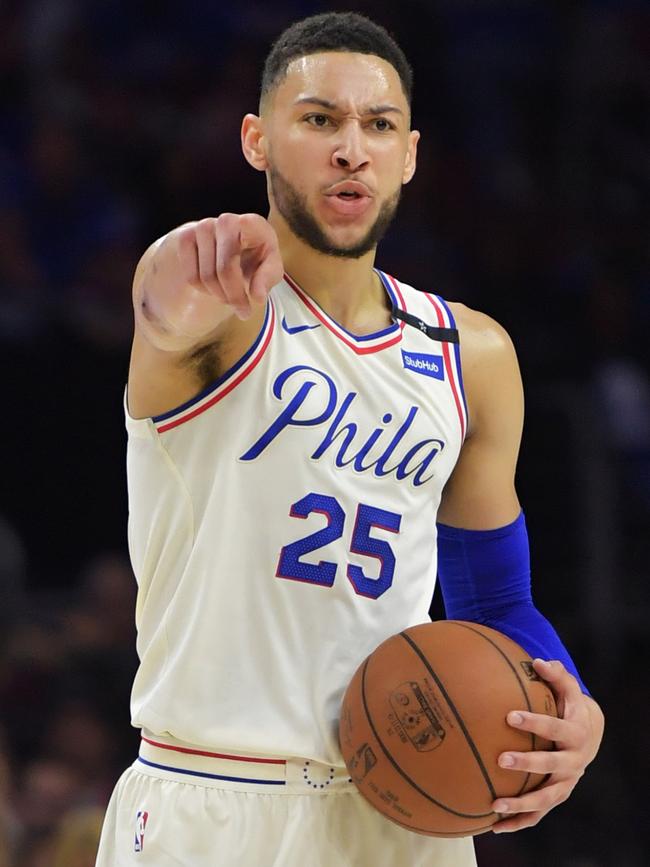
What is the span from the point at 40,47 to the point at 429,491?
4967 millimetres

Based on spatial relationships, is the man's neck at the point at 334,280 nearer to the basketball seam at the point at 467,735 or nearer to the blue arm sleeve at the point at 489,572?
the blue arm sleeve at the point at 489,572

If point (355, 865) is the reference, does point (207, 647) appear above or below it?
above

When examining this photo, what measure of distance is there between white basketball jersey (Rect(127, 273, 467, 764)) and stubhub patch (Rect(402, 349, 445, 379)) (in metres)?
0.18

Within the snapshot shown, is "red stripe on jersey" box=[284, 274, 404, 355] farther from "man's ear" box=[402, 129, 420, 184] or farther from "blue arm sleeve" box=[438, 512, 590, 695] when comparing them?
"blue arm sleeve" box=[438, 512, 590, 695]

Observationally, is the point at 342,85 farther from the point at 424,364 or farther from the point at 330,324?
the point at 424,364

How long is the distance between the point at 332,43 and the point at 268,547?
49.6 inches

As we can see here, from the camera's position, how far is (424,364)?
11.0 feet

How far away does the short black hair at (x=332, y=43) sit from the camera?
333cm

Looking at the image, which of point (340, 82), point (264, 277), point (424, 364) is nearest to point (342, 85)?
point (340, 82)

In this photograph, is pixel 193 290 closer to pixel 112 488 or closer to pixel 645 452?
pixel 112 488

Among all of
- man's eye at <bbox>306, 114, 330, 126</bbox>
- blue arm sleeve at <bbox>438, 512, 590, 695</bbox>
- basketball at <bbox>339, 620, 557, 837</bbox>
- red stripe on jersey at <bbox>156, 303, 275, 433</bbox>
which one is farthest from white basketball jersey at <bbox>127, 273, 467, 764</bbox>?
man's eye at <bbox>306, 114, 330, 126</bbox>

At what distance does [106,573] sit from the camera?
21.3ft

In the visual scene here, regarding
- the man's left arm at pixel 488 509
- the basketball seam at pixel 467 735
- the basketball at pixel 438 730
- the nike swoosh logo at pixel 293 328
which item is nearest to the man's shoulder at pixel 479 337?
the man's left arm at pixel 488 509

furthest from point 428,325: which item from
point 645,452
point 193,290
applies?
point 645,452
